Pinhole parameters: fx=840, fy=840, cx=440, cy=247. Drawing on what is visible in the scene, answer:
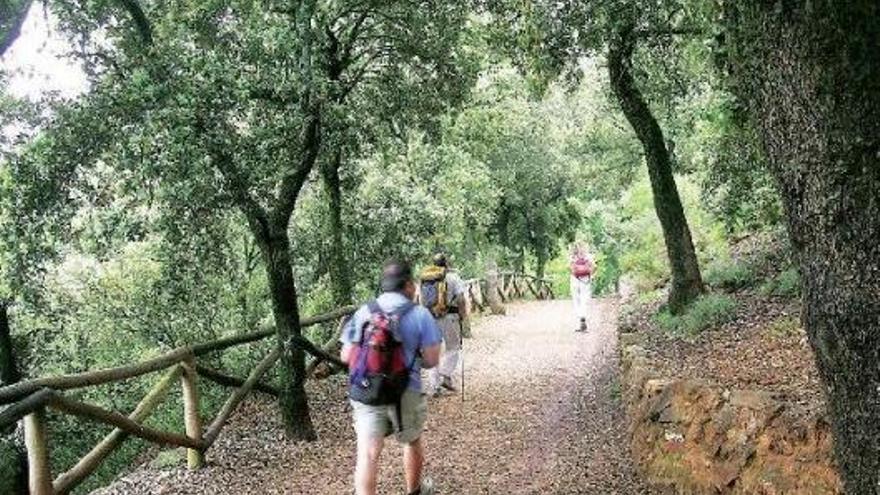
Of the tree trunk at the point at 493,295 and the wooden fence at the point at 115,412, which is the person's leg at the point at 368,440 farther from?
the tree trunk at the point at 493,295

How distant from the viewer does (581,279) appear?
634 inches

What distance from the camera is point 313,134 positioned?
8.74m

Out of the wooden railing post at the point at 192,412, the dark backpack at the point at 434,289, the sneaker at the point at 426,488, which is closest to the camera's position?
the sneaker at the point at 426,488

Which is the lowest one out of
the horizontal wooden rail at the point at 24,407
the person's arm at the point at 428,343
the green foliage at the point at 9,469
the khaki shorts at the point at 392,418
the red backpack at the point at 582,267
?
the green foliage at the point at 9,469

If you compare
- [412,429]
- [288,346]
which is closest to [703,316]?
[288,346]

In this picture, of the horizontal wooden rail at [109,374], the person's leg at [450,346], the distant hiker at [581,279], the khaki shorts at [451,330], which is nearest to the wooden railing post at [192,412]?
the horizontal wooden rail at [109,374]

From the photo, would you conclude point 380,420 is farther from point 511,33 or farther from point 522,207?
point 522,207

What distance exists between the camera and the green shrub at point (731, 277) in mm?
11074

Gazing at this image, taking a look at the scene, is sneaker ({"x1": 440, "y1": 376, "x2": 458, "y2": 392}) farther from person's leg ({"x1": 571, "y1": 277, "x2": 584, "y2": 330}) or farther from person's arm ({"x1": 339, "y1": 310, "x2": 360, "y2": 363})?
person's arm ({"x1": 339, "y1": 310, "x2": 360, "y2": 363})

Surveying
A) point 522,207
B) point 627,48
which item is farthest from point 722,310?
point 522,207

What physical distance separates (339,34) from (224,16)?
277 cm

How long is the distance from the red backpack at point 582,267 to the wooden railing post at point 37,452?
11.7 m

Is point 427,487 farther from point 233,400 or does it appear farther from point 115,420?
point 233,400

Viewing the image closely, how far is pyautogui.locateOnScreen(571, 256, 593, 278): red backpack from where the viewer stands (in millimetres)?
16078
